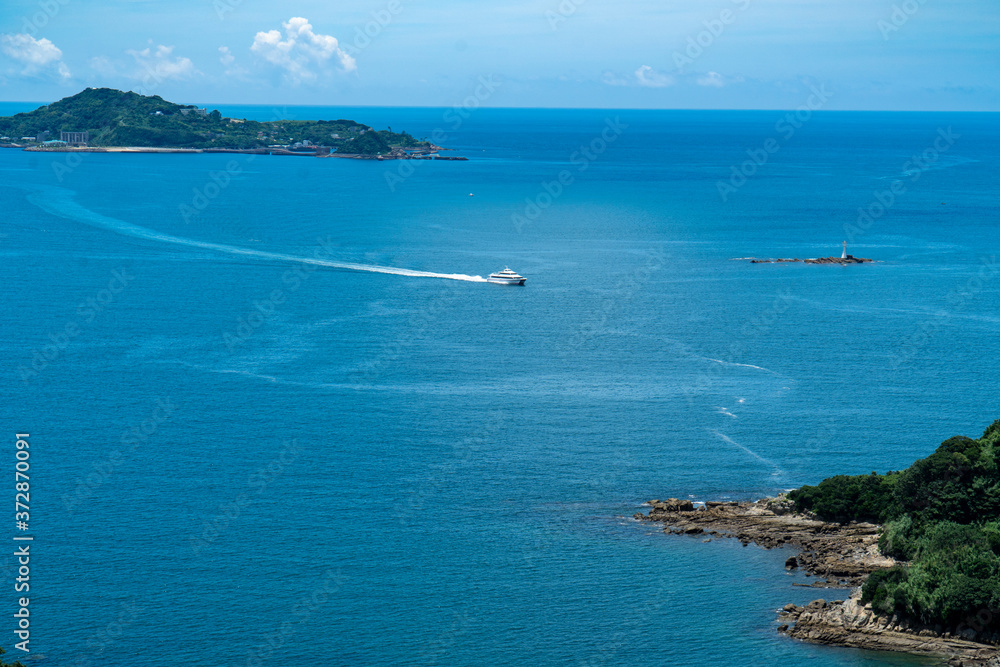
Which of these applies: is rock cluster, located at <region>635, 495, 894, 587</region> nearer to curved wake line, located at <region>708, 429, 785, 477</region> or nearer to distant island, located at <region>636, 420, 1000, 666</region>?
distant island, located at <region>636, 420, 1000, 666</region>

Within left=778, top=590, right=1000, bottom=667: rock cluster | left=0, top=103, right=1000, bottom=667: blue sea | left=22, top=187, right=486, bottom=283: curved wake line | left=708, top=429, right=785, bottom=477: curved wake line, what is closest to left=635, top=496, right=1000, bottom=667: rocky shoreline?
left=778, top=590, right=1000, bottom=667: rock cluster

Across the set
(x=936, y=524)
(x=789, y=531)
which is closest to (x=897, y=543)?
(x=936, y=524)

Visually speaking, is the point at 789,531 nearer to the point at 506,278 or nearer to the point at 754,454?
the point at 754,454

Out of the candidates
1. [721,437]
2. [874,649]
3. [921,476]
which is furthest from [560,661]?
[721,437]

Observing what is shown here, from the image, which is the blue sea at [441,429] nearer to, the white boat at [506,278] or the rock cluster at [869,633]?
the rock cluster at [869,633]

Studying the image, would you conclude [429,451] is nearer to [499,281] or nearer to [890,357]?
[890,357]

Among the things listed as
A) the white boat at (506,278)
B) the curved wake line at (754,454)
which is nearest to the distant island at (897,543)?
the curved wake line at (754,454)
